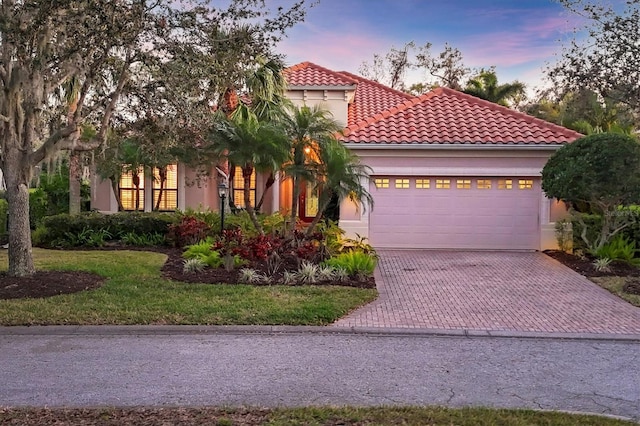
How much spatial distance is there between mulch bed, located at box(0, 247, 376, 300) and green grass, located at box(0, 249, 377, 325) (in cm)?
30

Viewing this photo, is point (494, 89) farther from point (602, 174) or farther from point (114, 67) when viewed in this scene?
point (114, 67)

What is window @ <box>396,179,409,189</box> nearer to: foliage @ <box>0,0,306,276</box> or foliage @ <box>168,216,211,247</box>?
foliage @ <box>168,216,211,247</box>

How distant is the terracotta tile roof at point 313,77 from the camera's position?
738 inches

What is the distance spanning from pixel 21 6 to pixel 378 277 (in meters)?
7.72

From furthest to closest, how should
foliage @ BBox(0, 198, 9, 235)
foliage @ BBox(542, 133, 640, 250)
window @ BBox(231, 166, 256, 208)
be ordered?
window @ BBox(231, 166, 256, 208) → foliage @ BBox(0, 198, 9, 235) → foliage @ BBox(542, 133, 640, 250)

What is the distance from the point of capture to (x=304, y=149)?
40.2ft

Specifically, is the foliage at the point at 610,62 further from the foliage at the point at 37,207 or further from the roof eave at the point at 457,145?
the foliage at the point at 37,207

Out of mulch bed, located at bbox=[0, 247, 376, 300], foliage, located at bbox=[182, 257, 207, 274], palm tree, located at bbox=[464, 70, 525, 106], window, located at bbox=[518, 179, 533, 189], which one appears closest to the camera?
mulch bed, located at bbox=[0, 247, 376, 300]

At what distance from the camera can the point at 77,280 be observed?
1012cm

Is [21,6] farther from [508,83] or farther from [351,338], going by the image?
[508,83]

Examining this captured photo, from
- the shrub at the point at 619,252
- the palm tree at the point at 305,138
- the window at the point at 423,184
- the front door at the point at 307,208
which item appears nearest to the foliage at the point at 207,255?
the palm tree at the point at 305,138

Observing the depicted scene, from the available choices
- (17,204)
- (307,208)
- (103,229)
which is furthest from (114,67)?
(307,208)

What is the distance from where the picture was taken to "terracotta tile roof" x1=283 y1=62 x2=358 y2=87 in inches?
738

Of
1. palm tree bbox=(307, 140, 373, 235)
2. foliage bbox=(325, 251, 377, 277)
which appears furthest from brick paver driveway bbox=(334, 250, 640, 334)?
palm tree bbox=(307, 140, 373, 235)
